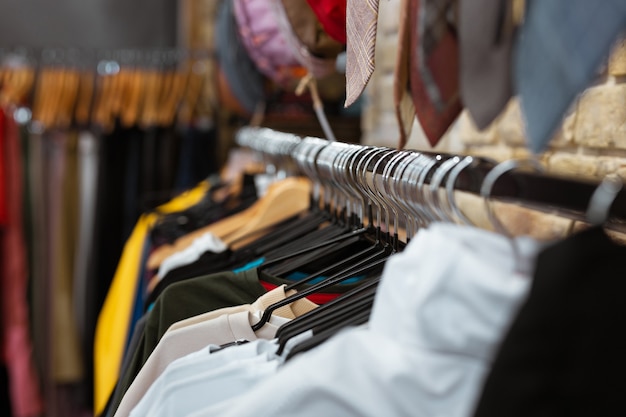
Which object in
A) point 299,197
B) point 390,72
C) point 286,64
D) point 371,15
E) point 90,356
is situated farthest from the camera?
point 90,356

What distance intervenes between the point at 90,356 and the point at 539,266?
2357 millimetres

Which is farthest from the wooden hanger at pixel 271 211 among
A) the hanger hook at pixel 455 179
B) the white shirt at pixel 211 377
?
the hanger hook at pixel 455 179

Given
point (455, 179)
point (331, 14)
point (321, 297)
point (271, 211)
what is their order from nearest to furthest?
point (455, 179) < point (321, 297) < point (331, 14) < point (271, 211)

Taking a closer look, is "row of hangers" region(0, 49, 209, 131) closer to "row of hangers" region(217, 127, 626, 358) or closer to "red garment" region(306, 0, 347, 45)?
"row of hangers" region(217, 127, 626, 358)

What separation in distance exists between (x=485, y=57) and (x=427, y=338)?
0.72 feet

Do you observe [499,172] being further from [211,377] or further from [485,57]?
[211,377]

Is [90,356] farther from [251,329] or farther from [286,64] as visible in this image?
[251,329]

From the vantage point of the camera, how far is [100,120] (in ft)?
8.30

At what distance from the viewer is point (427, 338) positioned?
429 mm

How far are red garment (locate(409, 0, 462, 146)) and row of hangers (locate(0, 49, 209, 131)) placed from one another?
2.02m

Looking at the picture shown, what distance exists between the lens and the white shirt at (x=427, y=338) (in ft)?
1.35

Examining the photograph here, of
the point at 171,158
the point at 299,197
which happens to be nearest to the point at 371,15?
the point at 299,197

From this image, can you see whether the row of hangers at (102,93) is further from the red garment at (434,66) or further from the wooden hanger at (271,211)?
the red garment at (434,66)

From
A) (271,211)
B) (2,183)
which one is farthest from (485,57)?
(2,183)
